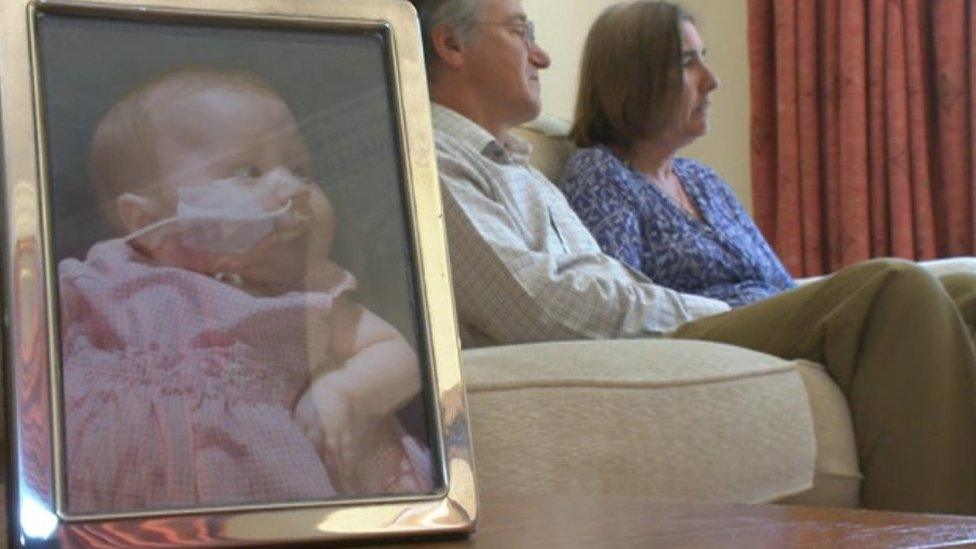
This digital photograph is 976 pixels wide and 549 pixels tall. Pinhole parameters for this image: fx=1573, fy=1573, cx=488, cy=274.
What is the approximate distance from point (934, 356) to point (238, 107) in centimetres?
120

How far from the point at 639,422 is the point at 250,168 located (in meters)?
0.85

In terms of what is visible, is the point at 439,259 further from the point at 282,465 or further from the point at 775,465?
the point at 775,465

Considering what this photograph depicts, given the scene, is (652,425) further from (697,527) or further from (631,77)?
(631,77)

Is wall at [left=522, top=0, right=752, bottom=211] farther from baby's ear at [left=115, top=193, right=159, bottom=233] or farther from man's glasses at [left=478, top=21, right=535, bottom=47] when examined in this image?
baby's ear at [left=115, top=193, right=159, bottom=233]

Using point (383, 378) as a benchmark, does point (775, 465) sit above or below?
below

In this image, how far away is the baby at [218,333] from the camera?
0.62 metres

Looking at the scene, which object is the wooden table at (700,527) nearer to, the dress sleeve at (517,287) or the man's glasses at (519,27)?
the dress sleeve at (517,287)

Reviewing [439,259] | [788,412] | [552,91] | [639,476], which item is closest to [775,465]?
[788,412]

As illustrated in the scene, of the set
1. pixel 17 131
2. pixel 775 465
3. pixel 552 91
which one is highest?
pixel 552 91

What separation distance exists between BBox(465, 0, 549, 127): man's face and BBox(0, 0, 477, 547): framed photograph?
158cm

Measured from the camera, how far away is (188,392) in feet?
2.08

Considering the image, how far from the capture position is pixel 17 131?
64cm

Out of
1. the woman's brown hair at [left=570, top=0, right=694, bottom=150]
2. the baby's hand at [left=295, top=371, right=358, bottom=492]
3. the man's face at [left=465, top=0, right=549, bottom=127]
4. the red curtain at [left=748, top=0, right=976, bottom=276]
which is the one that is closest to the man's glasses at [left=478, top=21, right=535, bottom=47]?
the man's face at [left=465, top=0, right=549, bottom=127]

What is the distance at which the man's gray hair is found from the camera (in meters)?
2.29
